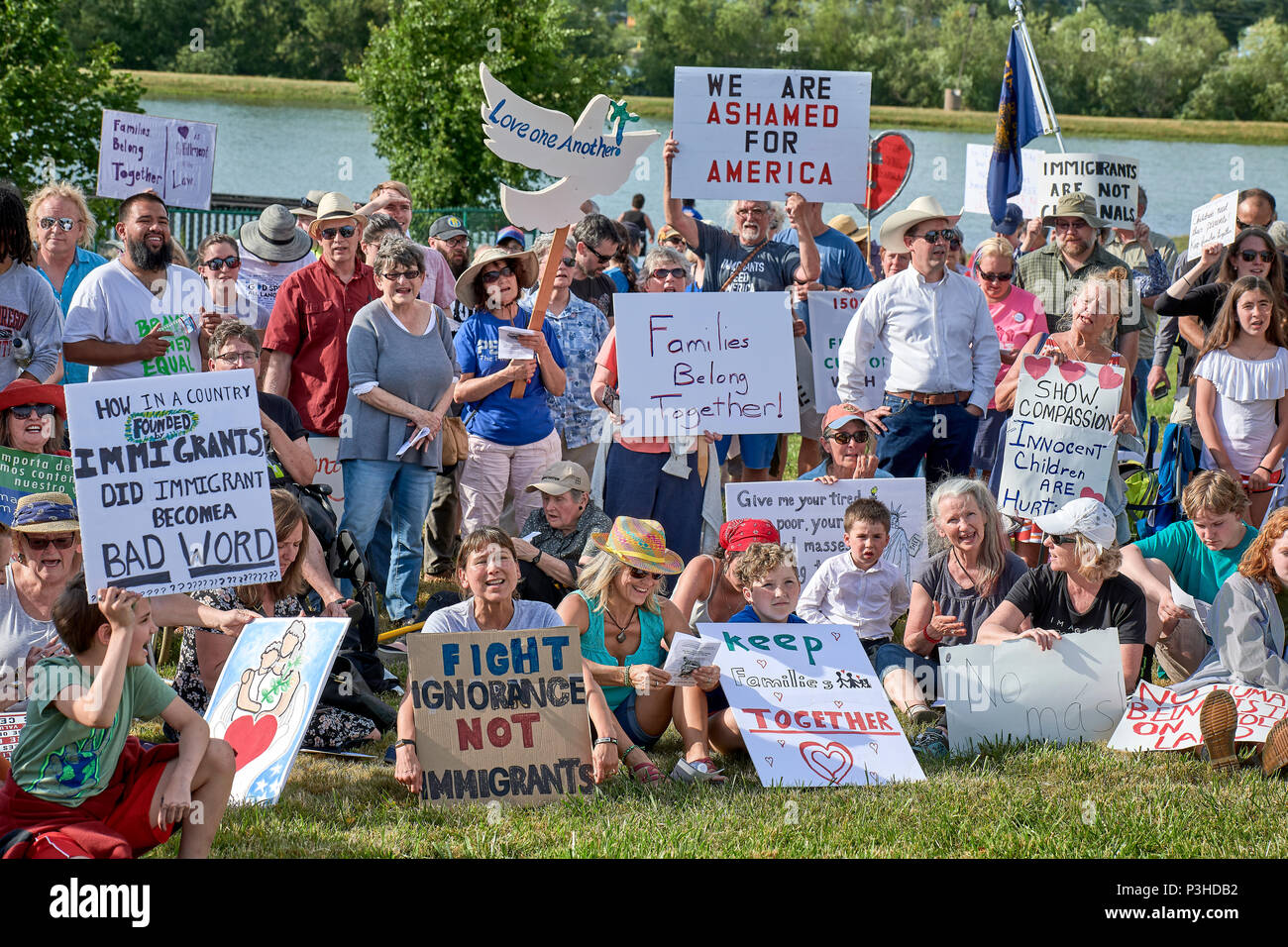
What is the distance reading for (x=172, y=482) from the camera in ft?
19.5

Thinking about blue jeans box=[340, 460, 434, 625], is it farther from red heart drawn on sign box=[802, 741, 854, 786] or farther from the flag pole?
the flag pole

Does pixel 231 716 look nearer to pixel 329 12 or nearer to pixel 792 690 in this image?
pixel 792 690

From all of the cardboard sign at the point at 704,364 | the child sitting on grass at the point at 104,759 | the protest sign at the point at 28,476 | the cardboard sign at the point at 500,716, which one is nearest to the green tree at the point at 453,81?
the cardboard sign at the point at 704,364

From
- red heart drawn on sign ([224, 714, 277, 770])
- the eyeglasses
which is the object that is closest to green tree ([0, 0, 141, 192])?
the eyeglasses

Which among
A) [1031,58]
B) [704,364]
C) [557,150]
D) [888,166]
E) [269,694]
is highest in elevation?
[1031,58]

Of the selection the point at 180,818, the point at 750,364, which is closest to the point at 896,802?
the point at 180,818

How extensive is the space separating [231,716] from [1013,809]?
314 cm

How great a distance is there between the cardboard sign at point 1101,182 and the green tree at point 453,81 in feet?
33.1

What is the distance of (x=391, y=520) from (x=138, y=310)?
1.77 metres

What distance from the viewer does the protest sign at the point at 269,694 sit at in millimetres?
5973

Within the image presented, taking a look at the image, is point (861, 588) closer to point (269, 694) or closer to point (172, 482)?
point (269, 694)

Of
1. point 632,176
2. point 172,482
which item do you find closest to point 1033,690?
point 172,482

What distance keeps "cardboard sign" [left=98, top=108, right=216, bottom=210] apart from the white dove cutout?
4081mm

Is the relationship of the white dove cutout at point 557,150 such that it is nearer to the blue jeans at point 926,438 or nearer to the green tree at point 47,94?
the blue jeans at point 926,438
